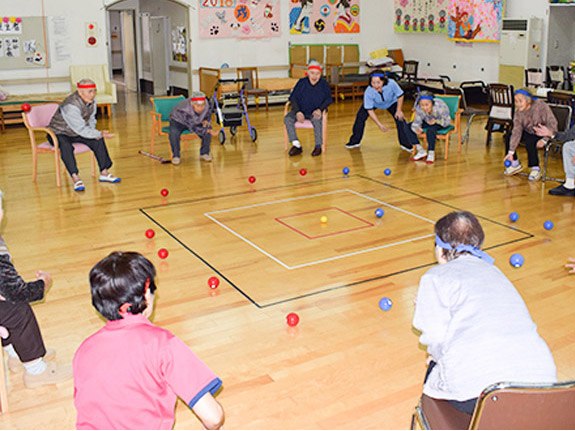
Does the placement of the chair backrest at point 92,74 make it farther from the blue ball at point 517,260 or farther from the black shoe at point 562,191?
the blue ball at point 517,260

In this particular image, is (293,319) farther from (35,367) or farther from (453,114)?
(453,114)

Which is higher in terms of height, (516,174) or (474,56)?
(474,56)

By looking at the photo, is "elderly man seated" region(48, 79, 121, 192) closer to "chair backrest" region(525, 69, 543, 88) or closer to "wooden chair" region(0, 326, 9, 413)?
"wooden chair" region(0, 326, 9, 413)

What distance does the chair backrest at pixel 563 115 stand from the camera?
7730 mm

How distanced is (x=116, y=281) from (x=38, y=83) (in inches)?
467

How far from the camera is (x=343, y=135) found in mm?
10523

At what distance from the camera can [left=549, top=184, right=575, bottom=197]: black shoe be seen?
6852 millimetres

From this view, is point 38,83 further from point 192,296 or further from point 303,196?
point 192,296

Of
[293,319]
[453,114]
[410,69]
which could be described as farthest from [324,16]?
[293,319]

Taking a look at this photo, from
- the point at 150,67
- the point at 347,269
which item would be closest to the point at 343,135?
the point at 347,269

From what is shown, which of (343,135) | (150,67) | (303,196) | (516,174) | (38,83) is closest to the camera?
(303,196)

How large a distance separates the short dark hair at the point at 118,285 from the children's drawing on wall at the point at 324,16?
44.3 feet

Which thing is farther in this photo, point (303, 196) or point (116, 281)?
point (303, 196)

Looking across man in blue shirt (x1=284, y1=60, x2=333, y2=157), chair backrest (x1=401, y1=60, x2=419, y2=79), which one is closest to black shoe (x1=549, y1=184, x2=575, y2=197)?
man in blue shirt (x1=284, y1=60, x2=333, y2=157)
